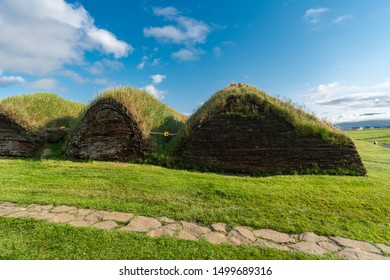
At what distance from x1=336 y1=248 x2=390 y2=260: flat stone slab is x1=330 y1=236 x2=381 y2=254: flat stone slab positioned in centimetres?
13

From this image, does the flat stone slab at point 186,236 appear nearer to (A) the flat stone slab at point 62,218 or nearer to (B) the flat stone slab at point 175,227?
(B) the flat stone slab at point 175,227

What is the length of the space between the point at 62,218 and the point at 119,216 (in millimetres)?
1136

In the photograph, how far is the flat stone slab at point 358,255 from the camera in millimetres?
3933

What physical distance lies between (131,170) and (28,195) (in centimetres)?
312

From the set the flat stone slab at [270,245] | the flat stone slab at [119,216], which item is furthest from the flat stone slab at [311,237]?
the flat stone slab at [119,216]

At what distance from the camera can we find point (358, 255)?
399cm

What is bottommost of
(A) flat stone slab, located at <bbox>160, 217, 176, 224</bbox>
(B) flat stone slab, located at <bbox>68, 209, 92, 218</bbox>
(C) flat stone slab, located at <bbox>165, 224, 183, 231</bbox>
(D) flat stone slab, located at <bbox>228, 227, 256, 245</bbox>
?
(D) flat stone slab, located at <bbox>228, 227, 256, 245</bbox>

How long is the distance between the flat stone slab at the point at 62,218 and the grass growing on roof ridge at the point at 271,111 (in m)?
5.48

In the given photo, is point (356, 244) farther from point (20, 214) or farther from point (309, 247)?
point (20, 214)

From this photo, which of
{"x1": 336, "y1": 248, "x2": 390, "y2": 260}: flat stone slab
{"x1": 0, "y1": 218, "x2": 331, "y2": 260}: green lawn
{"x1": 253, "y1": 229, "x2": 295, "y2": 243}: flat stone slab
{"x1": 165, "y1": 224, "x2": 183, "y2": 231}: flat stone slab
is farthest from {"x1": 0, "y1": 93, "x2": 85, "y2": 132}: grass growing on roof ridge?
{"x1": 336, "y1": 248, "x2": 390, "y2": 260}: flat stone slab

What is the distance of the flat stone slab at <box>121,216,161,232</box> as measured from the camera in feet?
14.6

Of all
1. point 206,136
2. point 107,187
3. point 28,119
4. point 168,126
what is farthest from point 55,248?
point 28,119

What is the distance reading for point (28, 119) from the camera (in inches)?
464

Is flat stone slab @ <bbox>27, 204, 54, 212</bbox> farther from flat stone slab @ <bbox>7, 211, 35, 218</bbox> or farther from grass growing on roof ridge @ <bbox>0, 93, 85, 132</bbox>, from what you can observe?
grass growing on roof ridge @ <bbox>0, 93, 85, 132</bbox>
